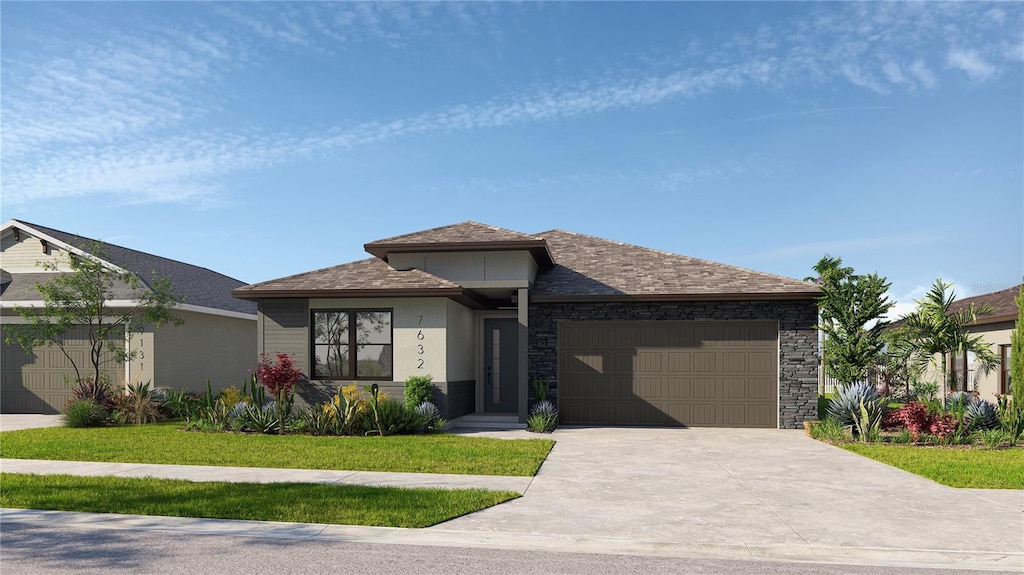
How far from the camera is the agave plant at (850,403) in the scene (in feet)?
50.4

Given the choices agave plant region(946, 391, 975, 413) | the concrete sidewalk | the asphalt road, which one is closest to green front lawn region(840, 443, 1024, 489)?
agave plant region(946, 391, 975, 413)

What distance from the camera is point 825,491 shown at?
9.37 m

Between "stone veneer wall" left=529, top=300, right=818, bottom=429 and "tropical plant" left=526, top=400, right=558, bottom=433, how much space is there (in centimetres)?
107

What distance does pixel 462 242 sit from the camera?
54.4 ft

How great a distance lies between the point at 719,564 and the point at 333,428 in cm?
1057

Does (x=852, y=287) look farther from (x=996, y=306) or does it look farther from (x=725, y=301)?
(x=996, y=306)

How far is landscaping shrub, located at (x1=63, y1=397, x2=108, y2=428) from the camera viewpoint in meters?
16.6

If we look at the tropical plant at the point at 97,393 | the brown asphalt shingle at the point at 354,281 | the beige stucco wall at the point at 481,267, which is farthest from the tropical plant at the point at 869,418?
the tropical plant at the point at 97,393

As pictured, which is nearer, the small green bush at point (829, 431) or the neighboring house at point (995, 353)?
the small green bush at point (829, 431)

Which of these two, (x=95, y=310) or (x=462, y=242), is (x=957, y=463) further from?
(x=95, y=310)

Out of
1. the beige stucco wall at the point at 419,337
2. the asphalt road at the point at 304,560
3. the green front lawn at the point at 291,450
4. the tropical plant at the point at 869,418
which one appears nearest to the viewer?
the asphalt road at the point at 304,560

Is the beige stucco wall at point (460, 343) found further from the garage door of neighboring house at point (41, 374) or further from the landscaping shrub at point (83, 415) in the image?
the garage door of neighboring house at point (41, 374)

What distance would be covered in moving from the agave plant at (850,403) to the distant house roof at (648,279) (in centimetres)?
247

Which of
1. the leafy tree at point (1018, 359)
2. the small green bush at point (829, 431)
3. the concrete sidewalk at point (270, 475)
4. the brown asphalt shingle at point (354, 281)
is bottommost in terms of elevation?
the small green bush at point (829, 431)
